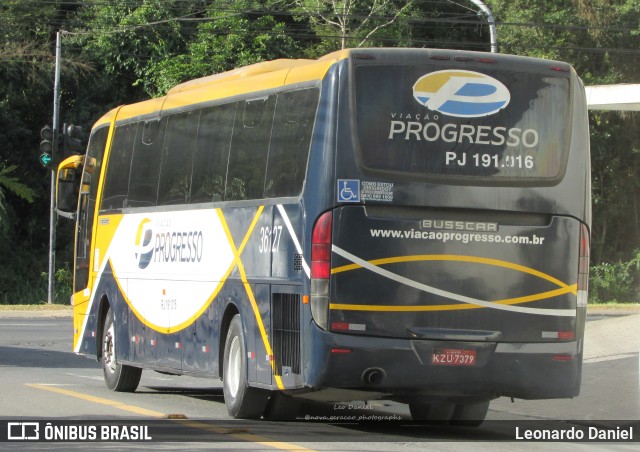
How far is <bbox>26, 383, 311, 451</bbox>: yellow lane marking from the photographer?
1097cm

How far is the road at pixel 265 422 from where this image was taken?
458 inches

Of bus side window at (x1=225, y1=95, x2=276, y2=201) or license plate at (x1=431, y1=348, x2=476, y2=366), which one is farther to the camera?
bus side window at (x1=225, y1=95, x2=276, y2=201)

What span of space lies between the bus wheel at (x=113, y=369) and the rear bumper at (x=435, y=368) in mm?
5544

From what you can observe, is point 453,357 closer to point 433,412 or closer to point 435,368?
point 435,368

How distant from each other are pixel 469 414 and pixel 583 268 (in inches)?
84.0

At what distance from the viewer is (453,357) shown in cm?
1163

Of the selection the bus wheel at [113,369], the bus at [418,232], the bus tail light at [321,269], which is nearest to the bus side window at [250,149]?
the bus at [418,232]

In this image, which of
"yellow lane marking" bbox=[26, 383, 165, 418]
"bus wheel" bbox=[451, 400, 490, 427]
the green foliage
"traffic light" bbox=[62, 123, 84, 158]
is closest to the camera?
"bus wheel" bbox=[451, 400, 490, 427]

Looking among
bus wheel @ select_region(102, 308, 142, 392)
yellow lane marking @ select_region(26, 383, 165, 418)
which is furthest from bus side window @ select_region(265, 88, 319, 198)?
bus wheel @ select_region(102, 308, 142, 392)

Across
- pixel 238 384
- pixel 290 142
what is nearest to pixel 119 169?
→ pixel 238 384

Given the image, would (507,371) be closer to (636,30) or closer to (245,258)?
(245,258)

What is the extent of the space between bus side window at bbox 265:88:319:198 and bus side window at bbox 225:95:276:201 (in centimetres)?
18

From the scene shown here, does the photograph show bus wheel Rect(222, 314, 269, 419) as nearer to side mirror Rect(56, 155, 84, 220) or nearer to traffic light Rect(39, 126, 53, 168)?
side mirror Rect(56, 155, 84, 220)

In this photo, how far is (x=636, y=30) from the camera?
4569 cm
